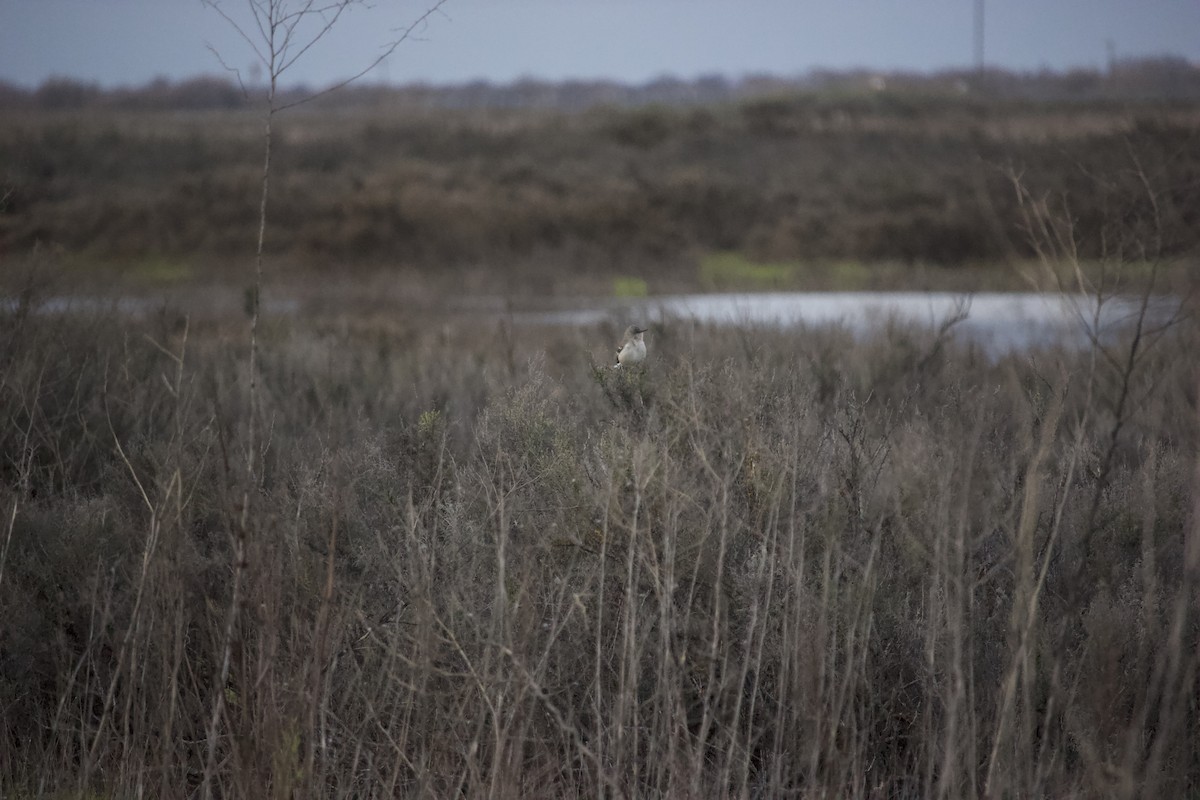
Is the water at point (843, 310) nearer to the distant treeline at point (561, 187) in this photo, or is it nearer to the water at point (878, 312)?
the water at point (878, 312)

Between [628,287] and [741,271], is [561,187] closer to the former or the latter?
[741,271]

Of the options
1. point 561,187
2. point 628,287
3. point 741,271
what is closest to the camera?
point 628,287

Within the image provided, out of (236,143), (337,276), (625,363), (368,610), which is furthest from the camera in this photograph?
(236,143)

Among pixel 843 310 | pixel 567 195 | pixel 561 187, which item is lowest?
pixel 843 310

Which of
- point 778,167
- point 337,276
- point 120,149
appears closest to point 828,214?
point 778,167

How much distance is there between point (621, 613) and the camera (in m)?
3.86

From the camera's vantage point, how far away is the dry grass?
10.4ft

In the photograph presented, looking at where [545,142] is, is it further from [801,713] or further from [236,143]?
[801,713]

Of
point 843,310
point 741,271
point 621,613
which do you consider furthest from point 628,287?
point 621,613

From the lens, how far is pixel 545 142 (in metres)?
32.2

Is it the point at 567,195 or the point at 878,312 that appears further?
the point at 567,195

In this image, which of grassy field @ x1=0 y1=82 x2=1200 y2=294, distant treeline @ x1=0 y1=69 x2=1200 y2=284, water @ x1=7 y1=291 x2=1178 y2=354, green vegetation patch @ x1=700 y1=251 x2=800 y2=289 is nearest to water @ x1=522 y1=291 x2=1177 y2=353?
water @ x1=7 y1=291 x2=1178 y2=354

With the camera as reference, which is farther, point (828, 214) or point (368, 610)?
point (828, 214)

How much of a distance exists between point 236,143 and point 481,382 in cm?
2442
